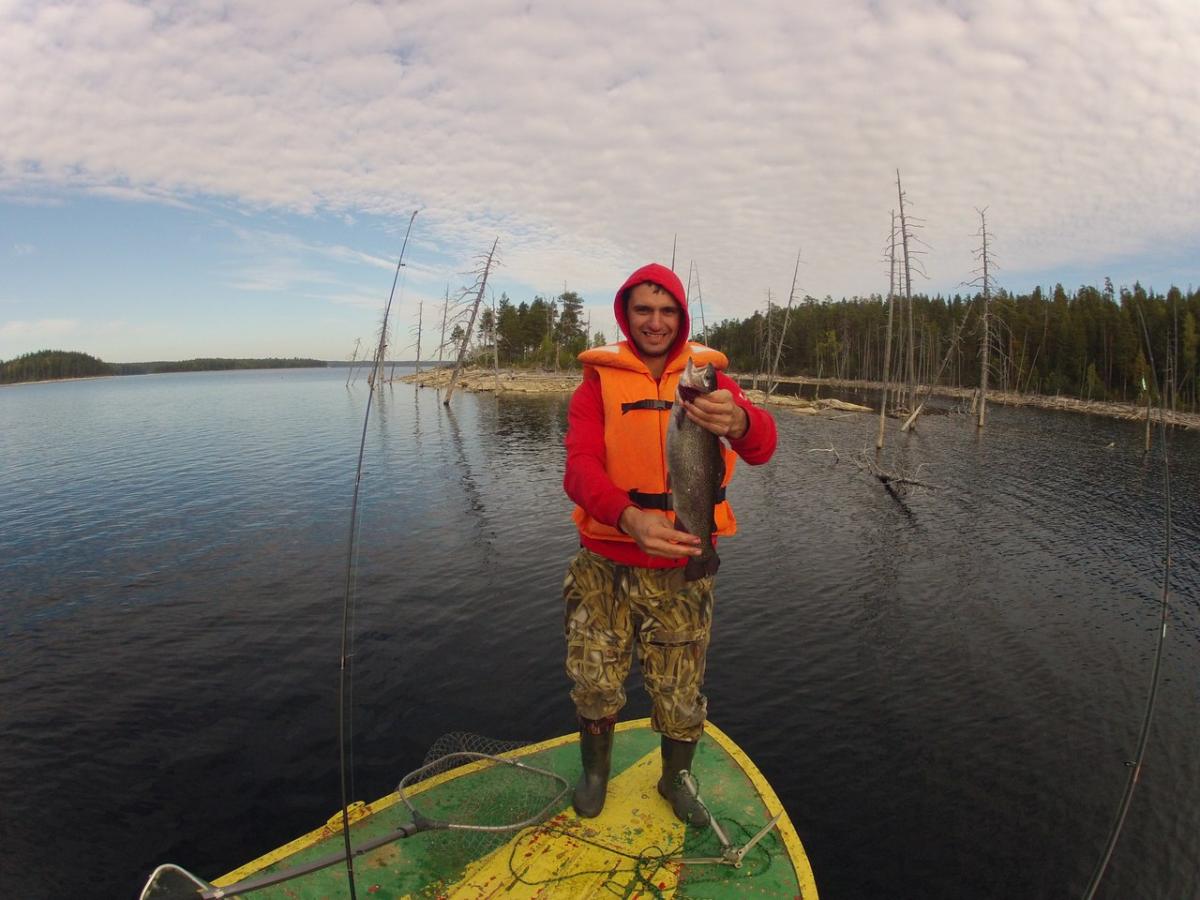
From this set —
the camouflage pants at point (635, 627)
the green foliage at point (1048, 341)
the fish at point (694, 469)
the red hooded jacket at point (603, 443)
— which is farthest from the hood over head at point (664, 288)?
the green foliage at point (1048, 341)

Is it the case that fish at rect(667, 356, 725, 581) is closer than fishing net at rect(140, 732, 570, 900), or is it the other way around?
fish at rect(667, 356, 725, 581)

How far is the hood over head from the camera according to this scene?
4.10 metres

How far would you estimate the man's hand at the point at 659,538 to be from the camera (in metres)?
3.45

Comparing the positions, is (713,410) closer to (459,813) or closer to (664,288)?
(664,288)

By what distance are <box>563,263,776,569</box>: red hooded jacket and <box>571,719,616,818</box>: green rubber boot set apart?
1.61 meters

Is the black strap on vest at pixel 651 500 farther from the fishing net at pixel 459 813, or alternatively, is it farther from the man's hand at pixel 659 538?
the fishing net at pixel 459 813

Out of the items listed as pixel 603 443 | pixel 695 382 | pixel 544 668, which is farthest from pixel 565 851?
pixel 544 668

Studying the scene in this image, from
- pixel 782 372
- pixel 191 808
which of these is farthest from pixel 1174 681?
pixel 782 372

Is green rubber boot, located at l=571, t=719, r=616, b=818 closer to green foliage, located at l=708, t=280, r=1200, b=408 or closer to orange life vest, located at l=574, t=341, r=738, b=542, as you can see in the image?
orange life vest, located at l=574, t=341, r=738, b=542

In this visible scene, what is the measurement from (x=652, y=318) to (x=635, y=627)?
229 cm

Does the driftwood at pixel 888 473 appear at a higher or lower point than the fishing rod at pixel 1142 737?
lower

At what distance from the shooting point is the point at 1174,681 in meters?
11.9

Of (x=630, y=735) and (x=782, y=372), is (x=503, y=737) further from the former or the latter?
(x=782, y=372)

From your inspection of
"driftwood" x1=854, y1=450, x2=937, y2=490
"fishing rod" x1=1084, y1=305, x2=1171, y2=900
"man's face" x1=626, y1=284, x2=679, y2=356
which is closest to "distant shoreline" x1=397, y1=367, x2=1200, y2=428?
"driftwood" x1=854, y1=450, x2=937, y2=490
